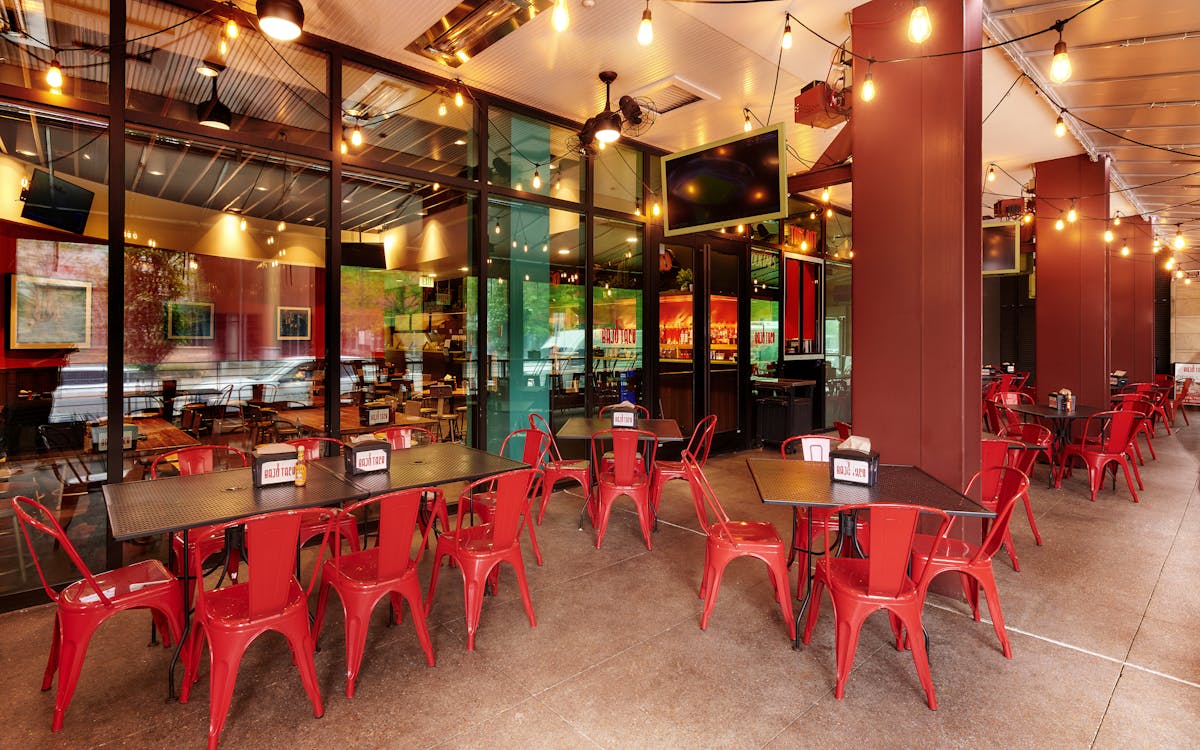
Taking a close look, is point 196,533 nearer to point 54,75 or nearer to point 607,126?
point 54,75

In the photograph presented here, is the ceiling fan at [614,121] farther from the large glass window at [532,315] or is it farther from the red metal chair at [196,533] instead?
the red metal chair at [196,533]

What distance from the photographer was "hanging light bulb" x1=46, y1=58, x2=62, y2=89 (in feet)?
12.0

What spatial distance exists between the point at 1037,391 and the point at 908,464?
18.7 feet

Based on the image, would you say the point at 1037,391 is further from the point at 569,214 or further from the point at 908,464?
the point at 569,214

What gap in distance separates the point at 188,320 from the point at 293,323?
0.82 metres

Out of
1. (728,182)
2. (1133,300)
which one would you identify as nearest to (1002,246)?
(1133,300)

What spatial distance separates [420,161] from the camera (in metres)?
5.35

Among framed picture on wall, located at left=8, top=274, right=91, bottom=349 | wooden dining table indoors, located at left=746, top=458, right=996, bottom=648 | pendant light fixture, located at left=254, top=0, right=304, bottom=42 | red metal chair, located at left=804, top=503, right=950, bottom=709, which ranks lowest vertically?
red metal chair, located at left=804, top=503, right=950, bottom=709

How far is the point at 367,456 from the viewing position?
333 centimetres

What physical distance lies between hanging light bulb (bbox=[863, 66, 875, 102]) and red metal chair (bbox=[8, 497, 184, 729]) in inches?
193

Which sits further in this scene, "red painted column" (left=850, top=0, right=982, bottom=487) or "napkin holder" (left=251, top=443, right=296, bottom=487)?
"red painted column" (left=850, top=0, right=982, bottom=487)

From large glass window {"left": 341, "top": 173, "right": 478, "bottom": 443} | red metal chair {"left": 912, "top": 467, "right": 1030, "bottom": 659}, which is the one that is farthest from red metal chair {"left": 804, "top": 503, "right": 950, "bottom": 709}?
large glass window {"left": 341, "top": 173, "right": 478, "bottom": 443}

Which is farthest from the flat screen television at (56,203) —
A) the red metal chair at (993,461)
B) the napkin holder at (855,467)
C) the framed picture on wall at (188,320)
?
the red metal chair at (993,461)

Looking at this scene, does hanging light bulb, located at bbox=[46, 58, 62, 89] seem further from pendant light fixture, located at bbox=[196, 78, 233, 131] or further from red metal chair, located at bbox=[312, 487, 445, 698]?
red metal chair, located at bbox=[312, 487, 445, 698]
